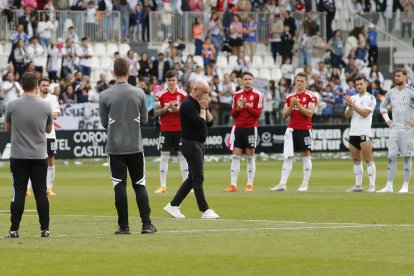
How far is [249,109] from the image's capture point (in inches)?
1016

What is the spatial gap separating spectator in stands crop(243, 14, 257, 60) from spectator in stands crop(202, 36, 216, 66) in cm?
230

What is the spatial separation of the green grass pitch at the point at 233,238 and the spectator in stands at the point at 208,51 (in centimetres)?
2064

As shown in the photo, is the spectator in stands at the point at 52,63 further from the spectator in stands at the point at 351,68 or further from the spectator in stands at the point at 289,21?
the spectator in stands at the point at 351,68

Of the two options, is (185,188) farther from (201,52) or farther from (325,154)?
(201,52)

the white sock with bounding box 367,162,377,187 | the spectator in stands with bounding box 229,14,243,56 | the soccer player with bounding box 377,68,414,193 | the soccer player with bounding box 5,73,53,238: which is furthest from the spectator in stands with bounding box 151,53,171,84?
the soccer player with bounding box 5,73,53,238

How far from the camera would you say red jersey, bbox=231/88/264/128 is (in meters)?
25.8

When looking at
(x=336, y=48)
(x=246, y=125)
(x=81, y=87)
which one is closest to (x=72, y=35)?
(x=81, y=87)

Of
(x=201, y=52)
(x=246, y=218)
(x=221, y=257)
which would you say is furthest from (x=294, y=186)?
(x=201, y=52)

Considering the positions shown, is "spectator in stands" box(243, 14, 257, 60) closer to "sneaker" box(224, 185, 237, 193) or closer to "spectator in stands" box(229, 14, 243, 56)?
"spectator in stands" box(229, 14, 243, 56)

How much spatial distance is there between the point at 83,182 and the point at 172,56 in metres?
14.4

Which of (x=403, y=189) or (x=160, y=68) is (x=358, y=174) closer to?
(x=403, y=189)

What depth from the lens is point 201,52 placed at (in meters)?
46.3

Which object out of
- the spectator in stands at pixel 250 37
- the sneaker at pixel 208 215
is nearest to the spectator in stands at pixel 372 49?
the spectator in stands at pixel 250 37

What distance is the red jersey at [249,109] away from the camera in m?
25.8
